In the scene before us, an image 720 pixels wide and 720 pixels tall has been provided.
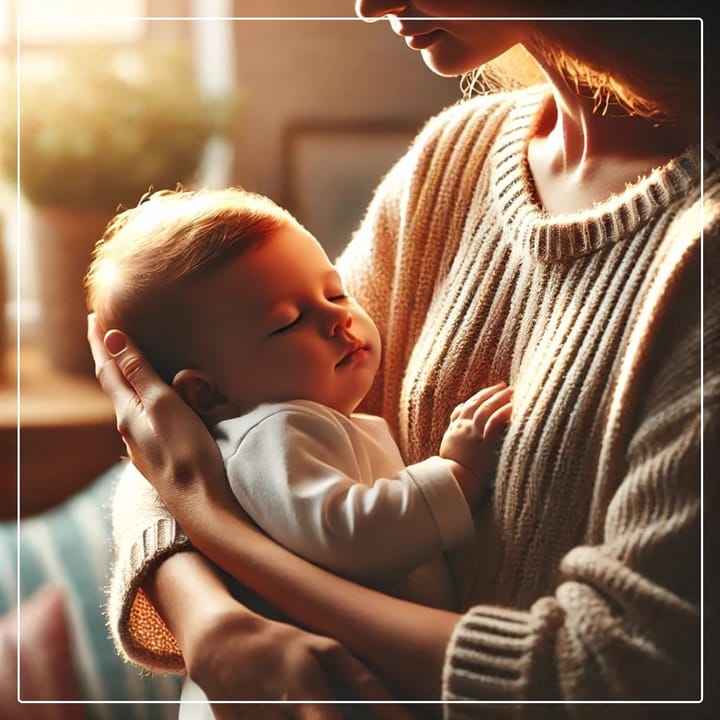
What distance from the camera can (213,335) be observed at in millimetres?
624

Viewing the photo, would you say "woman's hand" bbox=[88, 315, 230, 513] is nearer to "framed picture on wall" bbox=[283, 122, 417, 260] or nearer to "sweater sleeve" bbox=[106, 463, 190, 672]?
"sweater sleeve" bbox=[106, 463, 190, 672]

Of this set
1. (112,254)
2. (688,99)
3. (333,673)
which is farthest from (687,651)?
(112,254)

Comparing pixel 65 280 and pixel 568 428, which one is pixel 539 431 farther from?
pixel 65 280

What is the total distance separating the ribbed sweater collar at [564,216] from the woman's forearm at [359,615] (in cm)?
24

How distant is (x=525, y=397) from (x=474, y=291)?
0.39 feet

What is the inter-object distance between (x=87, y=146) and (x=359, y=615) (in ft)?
1.43

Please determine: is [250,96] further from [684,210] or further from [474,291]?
[684,210]

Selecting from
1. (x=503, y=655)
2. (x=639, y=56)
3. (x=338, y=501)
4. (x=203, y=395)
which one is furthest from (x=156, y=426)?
(x=639, y=56)

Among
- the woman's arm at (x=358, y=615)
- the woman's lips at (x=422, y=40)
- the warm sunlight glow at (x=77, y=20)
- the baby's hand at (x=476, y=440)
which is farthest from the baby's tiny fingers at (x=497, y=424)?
the warm sunlight glow at (x=77, y=20)

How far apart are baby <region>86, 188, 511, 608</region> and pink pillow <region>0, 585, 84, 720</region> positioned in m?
0.20

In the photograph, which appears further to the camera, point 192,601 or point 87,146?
point 87,146

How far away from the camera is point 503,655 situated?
0.54m

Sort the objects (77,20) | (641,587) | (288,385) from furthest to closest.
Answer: (77,20) → (288,385) → (641,587)

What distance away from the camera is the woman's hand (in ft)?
2.05
